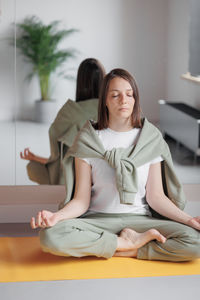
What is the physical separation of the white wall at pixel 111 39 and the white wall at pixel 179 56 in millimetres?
41

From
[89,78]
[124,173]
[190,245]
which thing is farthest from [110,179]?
[89,78]

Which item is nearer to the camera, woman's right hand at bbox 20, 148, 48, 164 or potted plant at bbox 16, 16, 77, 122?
potted plant at bbox 16, 16, 77, 122

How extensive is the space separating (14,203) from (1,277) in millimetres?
1031

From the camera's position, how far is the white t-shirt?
120 inches

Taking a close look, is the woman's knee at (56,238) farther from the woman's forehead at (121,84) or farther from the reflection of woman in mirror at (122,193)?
the woman's forehead at (121,84)

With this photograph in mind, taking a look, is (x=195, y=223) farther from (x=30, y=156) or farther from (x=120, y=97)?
(x=30, y=156)

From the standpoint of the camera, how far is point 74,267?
2.83m

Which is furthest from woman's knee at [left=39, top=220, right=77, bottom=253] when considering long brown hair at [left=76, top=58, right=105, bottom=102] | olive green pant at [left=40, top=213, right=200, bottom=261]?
long brown hair at [left=76, top=58, right=105, bottom=102]

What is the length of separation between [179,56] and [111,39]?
17.6 inches

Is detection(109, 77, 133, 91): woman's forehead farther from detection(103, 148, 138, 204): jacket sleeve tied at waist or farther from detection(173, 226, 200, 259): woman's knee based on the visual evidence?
detection(173, 226, 200, 259): woman's knee

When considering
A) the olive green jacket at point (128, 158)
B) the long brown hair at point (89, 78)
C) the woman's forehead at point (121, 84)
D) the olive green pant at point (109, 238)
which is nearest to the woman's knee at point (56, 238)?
the olive green pant at point (109, 238)

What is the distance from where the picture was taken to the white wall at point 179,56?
3.88 metres

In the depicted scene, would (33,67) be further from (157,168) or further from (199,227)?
(199,227)

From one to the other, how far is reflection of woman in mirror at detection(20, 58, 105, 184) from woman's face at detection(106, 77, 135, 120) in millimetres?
781
